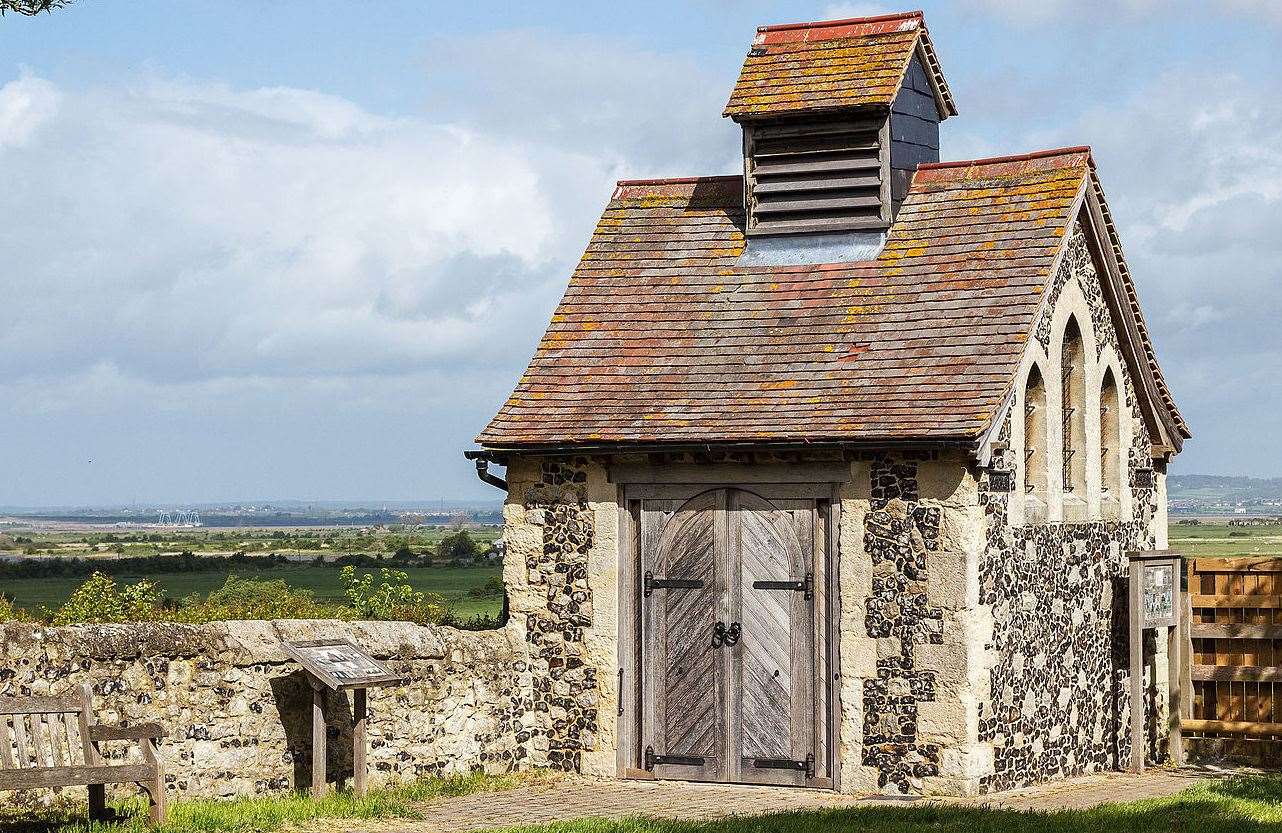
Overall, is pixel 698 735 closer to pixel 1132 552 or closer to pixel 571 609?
pixel 571 609

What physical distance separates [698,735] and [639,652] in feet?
3.10

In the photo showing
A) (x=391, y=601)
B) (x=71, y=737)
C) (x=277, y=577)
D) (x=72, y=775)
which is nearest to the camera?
(x=72, y=775)

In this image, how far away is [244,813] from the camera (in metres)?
12.9

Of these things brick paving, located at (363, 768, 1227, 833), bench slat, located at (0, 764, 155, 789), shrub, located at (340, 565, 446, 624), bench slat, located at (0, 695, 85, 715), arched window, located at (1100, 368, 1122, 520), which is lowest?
brick paving, located at (363, 768, 1227, 833)

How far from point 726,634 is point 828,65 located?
6336 millimetres

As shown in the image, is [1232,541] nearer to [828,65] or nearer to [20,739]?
[828,65]

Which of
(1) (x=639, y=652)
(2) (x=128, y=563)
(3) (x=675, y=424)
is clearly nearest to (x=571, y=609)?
(1) (x=639, y=652)

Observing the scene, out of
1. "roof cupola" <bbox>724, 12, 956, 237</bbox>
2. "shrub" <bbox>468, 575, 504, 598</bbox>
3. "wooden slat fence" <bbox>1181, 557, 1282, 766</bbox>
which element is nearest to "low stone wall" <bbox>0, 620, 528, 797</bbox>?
"roof cupola" <bbox>724, 12, 956, 237</bbox>

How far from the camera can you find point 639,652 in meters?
16.2

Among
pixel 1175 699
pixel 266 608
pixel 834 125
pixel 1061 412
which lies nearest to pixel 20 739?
pixel 266 608

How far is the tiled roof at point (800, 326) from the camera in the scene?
1535 cm

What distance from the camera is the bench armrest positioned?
484 inches

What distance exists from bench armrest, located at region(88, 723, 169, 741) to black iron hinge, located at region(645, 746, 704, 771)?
5.21 m

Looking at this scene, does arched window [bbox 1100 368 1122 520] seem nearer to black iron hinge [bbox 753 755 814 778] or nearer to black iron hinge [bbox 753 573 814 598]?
black iron hinge [bbox 753 573 814 598]
